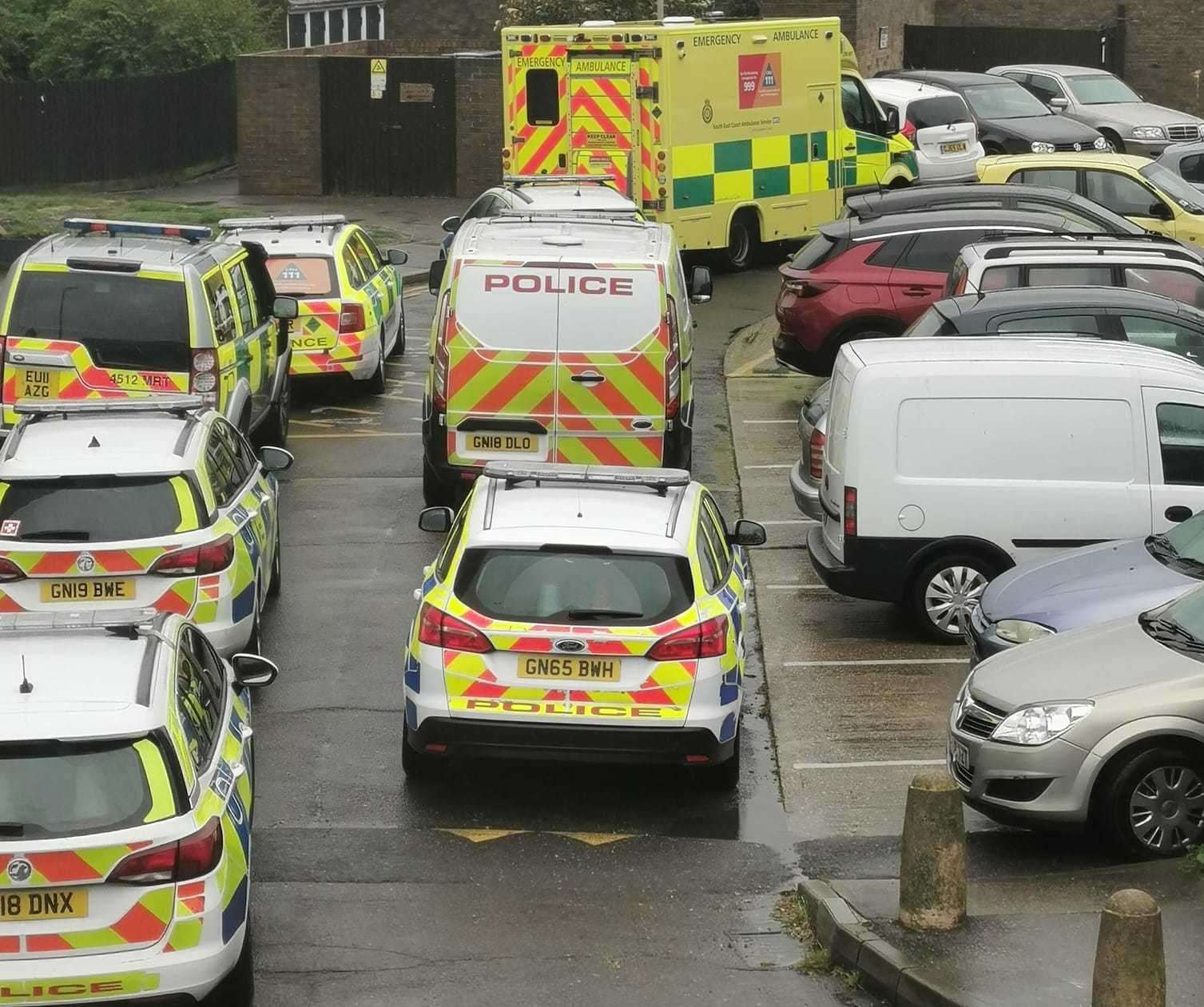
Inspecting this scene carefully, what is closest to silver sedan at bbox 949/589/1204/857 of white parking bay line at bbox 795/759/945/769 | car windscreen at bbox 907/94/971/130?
white parking bay line at bbox 795/759/945/769

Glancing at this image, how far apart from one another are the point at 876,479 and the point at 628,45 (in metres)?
13.5

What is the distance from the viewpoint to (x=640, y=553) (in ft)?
33.1

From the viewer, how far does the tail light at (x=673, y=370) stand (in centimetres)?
1521

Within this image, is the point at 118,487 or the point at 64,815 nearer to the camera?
the point at 64,815

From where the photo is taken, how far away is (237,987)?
25.0 feet

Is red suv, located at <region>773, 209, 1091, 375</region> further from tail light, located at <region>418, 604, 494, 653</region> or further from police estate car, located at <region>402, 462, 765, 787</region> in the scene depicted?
tail light, located at <region>418, 604, 494, 653</region>

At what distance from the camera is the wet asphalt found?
828cm

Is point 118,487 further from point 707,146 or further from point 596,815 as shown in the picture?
point 707,146

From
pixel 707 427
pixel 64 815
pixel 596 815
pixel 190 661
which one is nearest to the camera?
pixel 64 815

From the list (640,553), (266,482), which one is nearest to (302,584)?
(266,482)

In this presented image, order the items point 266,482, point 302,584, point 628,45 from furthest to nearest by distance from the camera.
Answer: point 628,45
point 302,584
point 266,482

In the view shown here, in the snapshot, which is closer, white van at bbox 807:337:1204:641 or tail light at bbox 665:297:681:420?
white van at bbox 807:337:1204:641

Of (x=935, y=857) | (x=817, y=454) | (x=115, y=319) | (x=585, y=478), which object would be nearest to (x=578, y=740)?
(x=585, y=478)

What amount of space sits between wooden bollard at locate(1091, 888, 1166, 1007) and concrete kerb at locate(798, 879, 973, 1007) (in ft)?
2.24
